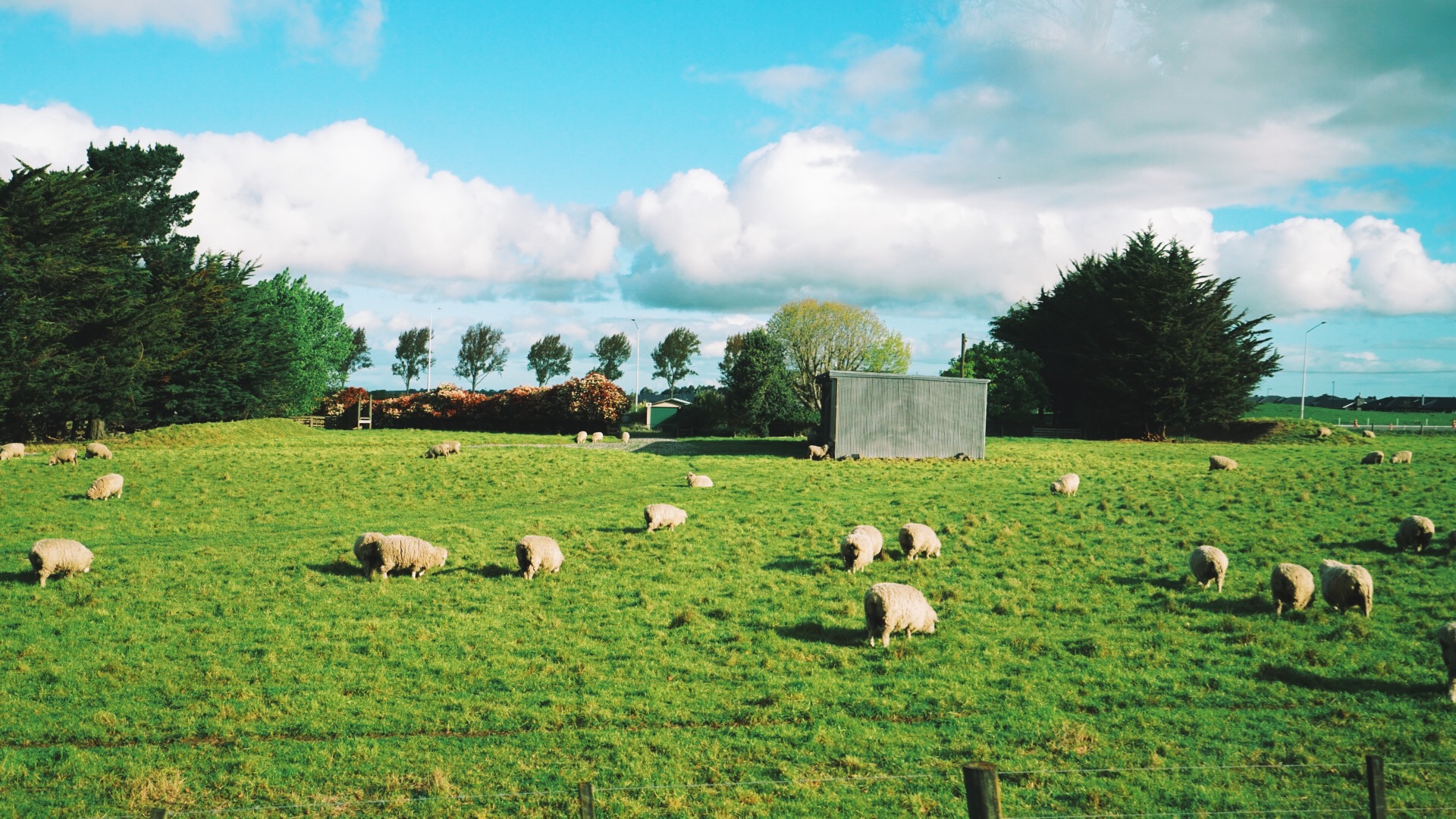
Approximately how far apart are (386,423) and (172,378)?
16501 mm

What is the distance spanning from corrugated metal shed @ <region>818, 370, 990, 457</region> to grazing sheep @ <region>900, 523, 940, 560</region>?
21212 millimetres

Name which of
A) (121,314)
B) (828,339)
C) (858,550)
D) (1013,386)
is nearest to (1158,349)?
(1013,386)

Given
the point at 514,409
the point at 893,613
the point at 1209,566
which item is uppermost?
the point at 514,409

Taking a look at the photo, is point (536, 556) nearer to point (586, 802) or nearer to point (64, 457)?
point (586, 802)

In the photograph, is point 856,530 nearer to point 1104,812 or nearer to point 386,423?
point 1104,812

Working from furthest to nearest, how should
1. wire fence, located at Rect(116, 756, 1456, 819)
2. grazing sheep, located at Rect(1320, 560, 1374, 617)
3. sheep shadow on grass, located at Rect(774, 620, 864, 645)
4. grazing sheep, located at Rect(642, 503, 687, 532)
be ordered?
grazing sheep, located at Rect(642, 503, 687, 532) < grazing sheep, located at Rect(1320, 560, 1374, 617) < sheep shadow on grass, located at Rect(774, 620, 864, 645) < wire fence, located at Rect(116, 756, 1456, 819)

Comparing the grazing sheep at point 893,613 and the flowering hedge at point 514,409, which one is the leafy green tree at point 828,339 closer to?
the flowering hedge at point 514,409

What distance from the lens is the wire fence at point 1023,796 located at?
23.7 ft

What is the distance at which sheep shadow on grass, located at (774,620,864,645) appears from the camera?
39.3 ft

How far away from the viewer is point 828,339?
69062 mm

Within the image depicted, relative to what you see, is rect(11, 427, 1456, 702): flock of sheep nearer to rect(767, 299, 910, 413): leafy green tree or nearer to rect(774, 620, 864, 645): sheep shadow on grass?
rect(774, 620, 864, 645): sheep shadow on grass

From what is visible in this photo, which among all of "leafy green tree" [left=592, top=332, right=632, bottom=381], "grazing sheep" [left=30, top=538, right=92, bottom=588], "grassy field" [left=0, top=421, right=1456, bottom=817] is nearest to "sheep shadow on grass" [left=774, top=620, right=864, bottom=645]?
"grassy field" [left=0, top=421, right=1456, bottom=817]

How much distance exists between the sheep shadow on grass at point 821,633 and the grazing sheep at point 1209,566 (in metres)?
6.72

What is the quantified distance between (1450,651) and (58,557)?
859 inches
